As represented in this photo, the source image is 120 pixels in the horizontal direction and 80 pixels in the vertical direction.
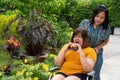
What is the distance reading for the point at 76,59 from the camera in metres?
4.68

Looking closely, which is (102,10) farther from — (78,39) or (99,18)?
(78,39)

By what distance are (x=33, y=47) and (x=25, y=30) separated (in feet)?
1.64

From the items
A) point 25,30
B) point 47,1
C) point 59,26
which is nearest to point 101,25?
point 25,30

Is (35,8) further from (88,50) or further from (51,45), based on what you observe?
(88,50)

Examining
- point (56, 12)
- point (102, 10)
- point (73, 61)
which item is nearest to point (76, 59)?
point (73, 61)

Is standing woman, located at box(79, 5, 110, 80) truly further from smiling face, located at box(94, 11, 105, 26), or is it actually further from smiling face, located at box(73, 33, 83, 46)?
smiling face, located at box(73, 33, 83, 46)

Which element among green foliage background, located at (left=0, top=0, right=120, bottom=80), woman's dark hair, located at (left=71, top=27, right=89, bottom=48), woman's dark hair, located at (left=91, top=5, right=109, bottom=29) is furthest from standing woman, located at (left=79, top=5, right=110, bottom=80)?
green foliage background, located at (left=0, top=0, right=120, bottom=80)

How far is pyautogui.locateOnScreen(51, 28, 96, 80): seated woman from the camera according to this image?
4.50 m

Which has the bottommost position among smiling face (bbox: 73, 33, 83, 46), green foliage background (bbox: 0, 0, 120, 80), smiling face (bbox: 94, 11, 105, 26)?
green foliage background (bbox: 0, 0, 120, 80)

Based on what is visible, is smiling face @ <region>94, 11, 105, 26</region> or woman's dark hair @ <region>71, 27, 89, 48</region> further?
smiling face @ <region>94, 11, 105, 26</region>

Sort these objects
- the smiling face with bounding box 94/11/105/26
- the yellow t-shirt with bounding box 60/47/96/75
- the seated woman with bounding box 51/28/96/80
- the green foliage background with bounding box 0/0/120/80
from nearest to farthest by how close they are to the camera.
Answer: the seated woman with bounding box 51/28/96/80 → the yellow t-shirt with bounding box 60/47/96/75 → the smiling face with bounding box 94/11/105/26 → the green foliage background with bounding box 0/0/120/80

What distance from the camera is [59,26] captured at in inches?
414

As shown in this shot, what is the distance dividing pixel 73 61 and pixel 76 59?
0.05 m

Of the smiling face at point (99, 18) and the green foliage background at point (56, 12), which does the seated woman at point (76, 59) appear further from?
the green foliage background at point (56, 12)
